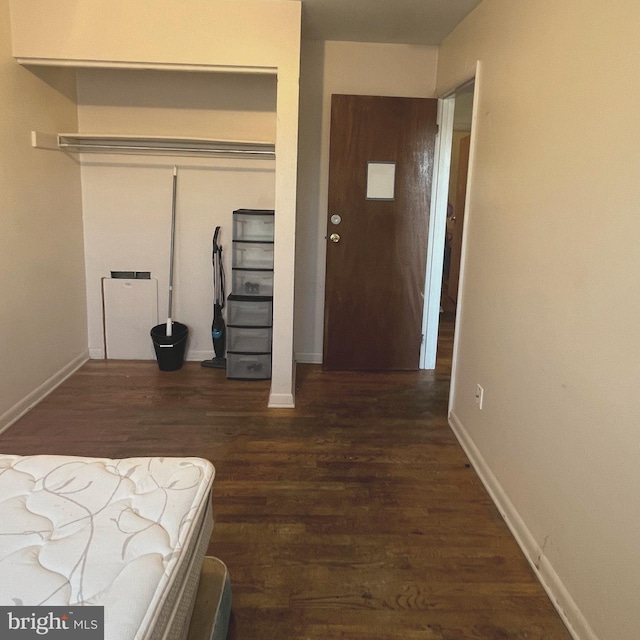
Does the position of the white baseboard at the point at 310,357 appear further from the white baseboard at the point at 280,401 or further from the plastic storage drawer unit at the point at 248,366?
the white baseboard at the point at 280,401

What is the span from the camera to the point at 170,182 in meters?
3.91

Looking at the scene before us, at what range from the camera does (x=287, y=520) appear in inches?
87.7

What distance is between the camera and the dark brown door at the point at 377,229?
12.0ft

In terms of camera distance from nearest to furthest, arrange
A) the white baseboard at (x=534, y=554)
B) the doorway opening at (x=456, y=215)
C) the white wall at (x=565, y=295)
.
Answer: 1. the white wall at (x=565, y=295)
2. the white baseboard at (x=534, y=554)
3. the doorway opening at (x=456, y=215)

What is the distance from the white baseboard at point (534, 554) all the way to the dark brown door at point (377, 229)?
1266mm

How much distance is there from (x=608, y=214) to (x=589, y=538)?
97 centimetres

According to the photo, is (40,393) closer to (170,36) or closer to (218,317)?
(218,317)

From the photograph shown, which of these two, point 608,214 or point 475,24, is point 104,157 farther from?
point 608,214

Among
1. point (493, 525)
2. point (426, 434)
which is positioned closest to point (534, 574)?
point (493, 525)

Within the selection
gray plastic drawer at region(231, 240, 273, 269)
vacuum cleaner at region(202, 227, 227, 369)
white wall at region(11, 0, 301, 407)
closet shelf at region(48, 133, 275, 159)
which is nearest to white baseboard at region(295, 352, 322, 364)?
vacuum cleaner at region(202, 227, 227, 369)

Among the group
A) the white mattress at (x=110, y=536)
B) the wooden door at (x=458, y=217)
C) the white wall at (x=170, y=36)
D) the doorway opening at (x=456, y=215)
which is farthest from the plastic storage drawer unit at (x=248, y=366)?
the wooden door at (x=458, y=217)

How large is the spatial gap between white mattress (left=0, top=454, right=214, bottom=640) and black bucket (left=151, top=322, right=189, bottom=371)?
7.66 feet

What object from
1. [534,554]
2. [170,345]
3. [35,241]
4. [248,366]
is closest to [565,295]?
[534,554]

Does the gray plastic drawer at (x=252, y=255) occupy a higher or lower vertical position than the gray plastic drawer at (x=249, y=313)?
higher
